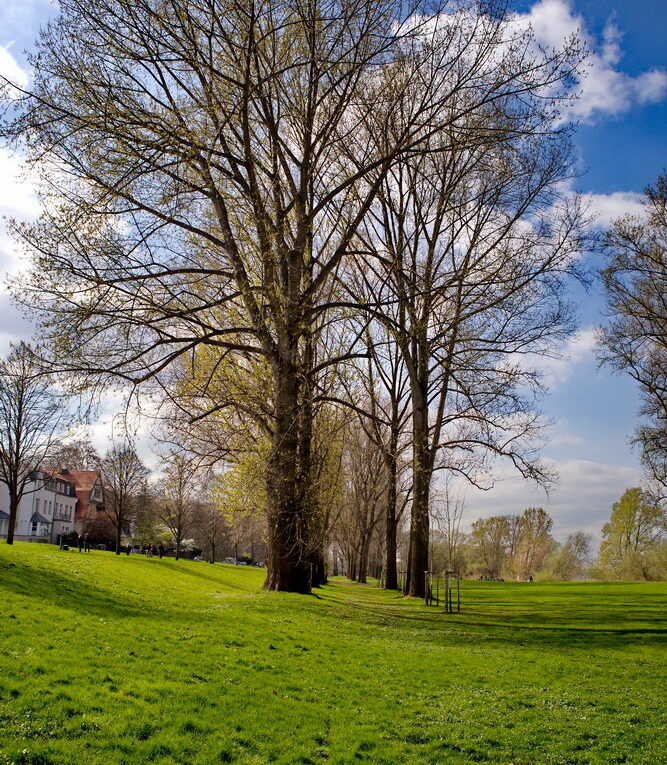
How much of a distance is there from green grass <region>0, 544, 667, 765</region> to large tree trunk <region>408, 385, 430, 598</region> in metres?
8.99

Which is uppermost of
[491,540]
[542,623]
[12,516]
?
[12,516]

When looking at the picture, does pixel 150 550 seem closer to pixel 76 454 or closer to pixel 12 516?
pixel 12 516

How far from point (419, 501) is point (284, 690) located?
1535 cm

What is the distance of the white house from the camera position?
6209cm

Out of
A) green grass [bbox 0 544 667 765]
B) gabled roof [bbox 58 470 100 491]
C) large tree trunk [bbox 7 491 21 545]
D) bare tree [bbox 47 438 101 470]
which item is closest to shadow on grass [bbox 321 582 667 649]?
green grass [bbox 0 544 667 765]

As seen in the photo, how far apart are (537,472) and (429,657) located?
1199 centimetres

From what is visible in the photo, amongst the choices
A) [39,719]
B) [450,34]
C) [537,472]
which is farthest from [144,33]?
[537,472]

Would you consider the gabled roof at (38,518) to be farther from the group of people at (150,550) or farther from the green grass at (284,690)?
the green grass at (284,690)

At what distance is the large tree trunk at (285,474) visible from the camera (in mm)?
15875

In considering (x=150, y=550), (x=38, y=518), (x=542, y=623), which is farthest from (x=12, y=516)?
(x=38, y=518)

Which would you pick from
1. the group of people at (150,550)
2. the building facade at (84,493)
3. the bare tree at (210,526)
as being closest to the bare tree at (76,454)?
the group of people at (150,550)

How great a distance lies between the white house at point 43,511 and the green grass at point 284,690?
51.6 metres

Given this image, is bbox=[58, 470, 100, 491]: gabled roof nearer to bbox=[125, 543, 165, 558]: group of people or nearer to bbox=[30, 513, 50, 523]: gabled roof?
bbox=[30, 513, 50, 523]: gabled roof

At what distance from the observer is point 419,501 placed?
22.5 m
